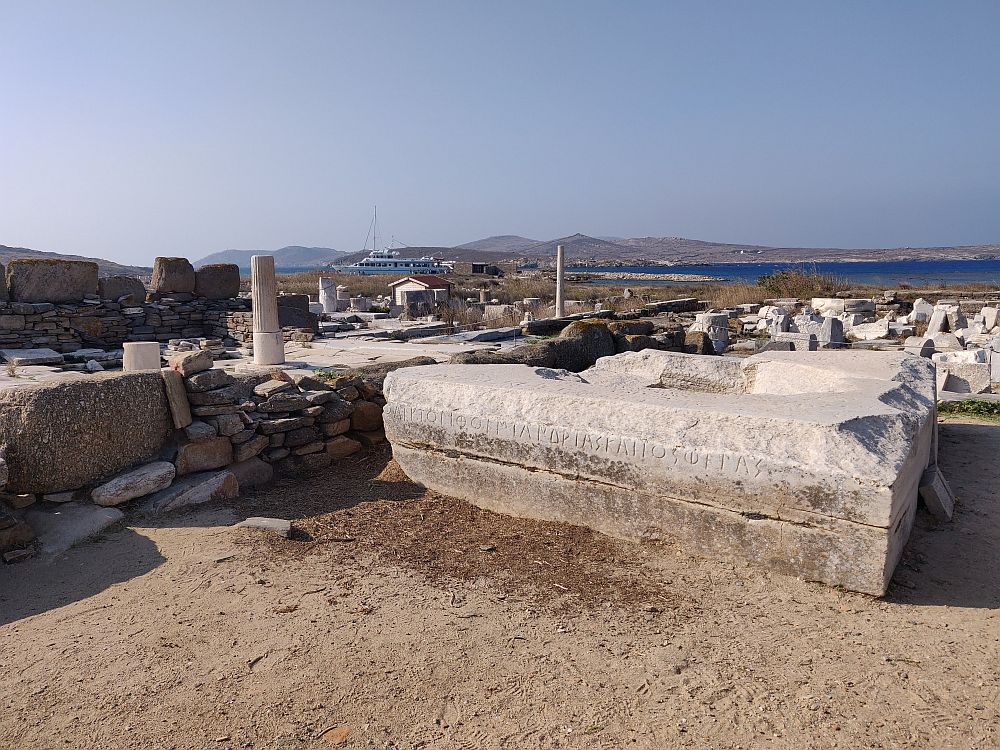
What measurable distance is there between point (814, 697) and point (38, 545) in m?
3.94

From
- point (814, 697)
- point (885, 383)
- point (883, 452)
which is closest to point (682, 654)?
point (814, 697)

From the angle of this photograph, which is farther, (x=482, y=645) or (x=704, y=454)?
(x=704, y=454)

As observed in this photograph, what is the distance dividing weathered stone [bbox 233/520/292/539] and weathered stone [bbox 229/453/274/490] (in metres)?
0.85

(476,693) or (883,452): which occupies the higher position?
(883,452)

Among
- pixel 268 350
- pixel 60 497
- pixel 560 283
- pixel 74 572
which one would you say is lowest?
pixel 74 572

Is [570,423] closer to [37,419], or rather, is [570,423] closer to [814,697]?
[814,697]

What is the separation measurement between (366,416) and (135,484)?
194 cm

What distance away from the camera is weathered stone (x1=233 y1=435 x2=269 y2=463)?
495cm

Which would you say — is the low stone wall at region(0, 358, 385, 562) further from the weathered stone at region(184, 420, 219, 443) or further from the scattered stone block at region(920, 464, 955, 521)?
the scattered stone block at region(920, 464, 955, 521)

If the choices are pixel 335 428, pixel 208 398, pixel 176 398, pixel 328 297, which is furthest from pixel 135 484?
pixel 328 297

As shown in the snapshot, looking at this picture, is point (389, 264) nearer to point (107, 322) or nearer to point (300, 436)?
point (107, 322)

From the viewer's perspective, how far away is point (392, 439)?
15.4ft

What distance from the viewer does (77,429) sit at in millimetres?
4156

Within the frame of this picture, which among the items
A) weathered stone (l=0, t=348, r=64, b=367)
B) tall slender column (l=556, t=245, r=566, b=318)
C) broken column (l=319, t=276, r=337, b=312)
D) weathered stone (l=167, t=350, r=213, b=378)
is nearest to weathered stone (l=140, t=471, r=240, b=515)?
weathered stone (l=167, t=350, r=213, b=378)
